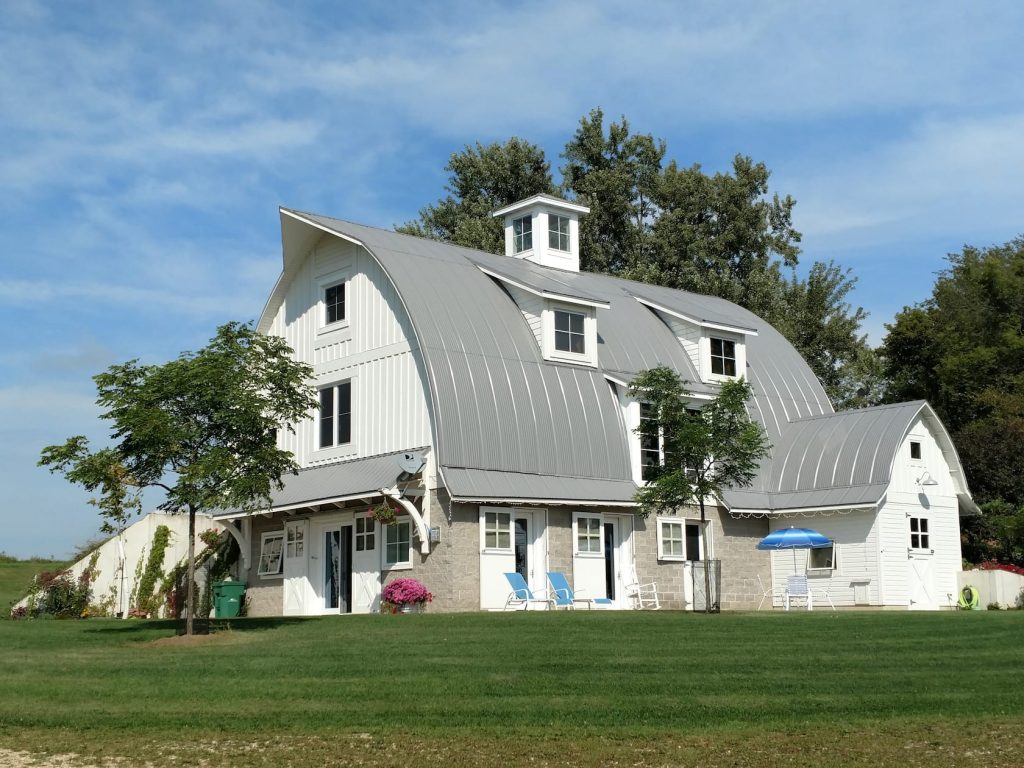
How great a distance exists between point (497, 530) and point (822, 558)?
30.2ft

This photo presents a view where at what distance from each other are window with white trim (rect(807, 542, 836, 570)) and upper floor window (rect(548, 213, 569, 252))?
10.9 meters

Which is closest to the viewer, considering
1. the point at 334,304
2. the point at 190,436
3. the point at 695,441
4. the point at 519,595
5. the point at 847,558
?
the point at 190,436

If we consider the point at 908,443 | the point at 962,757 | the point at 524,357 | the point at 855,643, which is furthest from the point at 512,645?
the point at 908,443

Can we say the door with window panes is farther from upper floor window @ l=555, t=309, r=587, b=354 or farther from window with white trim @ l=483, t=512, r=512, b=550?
window with white trim @ l=483, t=512, r=512, b=550

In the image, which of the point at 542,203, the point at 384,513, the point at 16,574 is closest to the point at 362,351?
the point at 384,513

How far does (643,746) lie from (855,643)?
25.5 ft

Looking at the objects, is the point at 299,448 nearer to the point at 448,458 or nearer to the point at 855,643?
the point at 448,458

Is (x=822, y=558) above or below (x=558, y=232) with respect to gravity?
below

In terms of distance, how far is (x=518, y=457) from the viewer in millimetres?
27266

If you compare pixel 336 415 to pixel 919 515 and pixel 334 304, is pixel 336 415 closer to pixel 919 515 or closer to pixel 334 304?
pixel 334 304

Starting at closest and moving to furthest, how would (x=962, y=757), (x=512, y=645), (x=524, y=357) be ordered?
(x=962, y=757) < (x=512, y=645) < (x=524, y=357)

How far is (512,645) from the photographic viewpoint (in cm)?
1720

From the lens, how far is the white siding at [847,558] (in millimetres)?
Result: 30016

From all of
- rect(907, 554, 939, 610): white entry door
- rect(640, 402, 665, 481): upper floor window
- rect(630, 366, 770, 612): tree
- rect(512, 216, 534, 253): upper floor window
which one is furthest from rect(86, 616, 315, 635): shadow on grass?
rect(907, 554, 939, 610): white entry door
